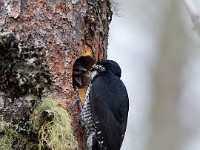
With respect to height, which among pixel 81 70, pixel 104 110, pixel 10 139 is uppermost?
pixel 81 70

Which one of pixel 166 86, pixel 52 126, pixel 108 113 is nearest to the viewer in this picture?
pixel 52 126

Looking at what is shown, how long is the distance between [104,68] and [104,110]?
347mm

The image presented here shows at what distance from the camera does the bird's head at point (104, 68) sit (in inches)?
160

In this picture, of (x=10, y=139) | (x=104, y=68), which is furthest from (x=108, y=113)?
Answer: (x=10, y=139)

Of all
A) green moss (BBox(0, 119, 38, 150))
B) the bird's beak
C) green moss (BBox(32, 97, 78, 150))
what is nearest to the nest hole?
the bird's beak

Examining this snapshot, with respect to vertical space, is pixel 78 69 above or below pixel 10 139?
above

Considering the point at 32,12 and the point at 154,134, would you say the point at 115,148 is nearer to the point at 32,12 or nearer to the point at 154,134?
the point at 32,12

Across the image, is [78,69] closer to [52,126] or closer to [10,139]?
Answer: [52,126]

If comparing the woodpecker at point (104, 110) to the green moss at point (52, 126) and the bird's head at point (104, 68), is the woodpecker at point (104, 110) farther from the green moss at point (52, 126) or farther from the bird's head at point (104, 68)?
the green moss at point (52, 126)

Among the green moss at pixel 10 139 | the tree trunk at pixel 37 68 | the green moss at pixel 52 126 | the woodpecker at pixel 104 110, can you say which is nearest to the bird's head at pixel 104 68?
the woodpecker at pixel 104 110

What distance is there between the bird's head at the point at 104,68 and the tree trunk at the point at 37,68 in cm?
23

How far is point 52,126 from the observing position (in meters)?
3.47

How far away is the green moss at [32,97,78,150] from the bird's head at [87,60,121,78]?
0.62 m

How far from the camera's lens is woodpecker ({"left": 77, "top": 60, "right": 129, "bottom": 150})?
3.82 m
